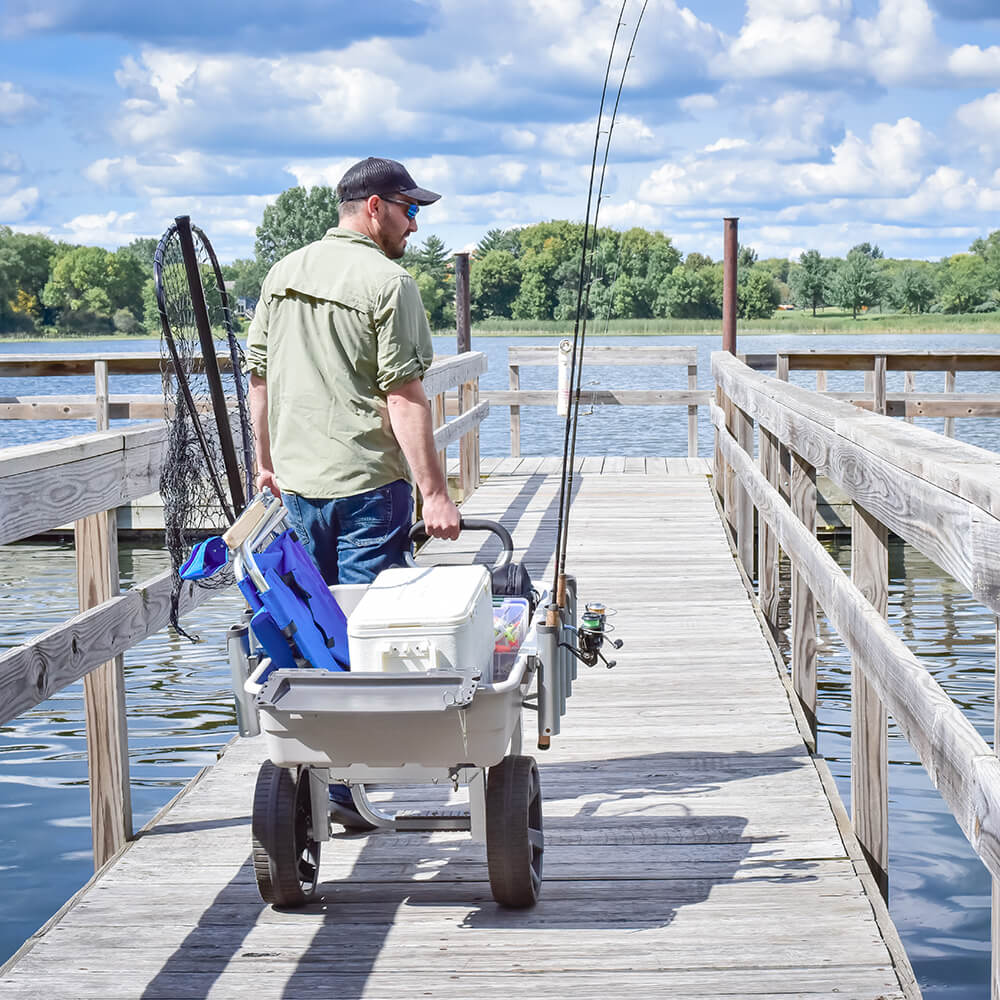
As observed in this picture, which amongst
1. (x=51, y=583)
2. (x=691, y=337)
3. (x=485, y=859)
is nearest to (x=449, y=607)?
(x=485, y=859)

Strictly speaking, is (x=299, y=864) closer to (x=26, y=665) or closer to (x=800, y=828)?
(x=26, y=665)

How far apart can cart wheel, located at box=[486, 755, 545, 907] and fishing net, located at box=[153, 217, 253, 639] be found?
0.90 metres

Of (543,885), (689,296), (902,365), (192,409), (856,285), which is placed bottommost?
(543,885)

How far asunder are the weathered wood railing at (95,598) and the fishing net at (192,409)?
100 millimetres

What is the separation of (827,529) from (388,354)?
7.84m

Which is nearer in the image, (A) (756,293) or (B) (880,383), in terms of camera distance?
(B) (880,383)

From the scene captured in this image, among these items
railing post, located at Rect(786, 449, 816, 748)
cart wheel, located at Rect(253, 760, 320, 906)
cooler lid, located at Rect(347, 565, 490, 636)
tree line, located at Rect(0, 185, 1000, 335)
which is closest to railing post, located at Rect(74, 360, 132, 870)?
cart wheel, located at Rect(253, 760, 320, 906)

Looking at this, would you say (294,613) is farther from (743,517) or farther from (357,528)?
(743,517)

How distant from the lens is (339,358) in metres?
3.18

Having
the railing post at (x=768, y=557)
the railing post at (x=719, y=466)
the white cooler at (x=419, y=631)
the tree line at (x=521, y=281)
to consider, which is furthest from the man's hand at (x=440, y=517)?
the tree line at (x=521, y=281)

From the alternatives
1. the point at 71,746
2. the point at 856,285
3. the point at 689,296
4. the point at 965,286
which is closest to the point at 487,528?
the point at 71,746

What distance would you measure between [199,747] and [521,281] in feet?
287

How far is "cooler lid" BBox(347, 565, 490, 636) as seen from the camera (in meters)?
2.53

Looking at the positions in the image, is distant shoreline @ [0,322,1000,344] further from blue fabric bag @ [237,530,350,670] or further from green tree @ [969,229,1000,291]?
blue fabric bag @ [237,530,350,670]
